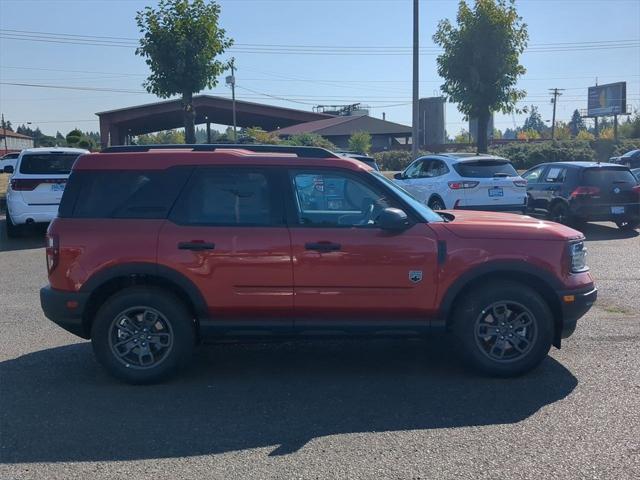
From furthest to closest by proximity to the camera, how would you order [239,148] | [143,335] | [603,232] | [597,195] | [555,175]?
[555,175]
[603,232]
[597,195]
[239,148]
[143,335]

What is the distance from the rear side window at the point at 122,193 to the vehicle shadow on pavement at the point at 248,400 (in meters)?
1.45

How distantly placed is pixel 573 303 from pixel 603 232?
10974 mm

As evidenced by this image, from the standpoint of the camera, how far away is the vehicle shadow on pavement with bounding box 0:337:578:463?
16.2 ft

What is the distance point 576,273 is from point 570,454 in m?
2.01

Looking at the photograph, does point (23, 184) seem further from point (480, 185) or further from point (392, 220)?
point (392, 220)

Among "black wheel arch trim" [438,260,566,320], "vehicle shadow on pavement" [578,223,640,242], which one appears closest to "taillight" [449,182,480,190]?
"vehicle shadow on pavement" [578,223,640,242]

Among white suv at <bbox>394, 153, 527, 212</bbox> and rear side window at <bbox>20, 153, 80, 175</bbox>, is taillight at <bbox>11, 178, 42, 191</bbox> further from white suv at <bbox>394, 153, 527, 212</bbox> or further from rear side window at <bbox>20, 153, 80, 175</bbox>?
white suv at <bbox>394, 153, 527, 212</bbox>

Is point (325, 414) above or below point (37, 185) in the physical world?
below

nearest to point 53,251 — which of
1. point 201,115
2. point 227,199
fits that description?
point 227,199

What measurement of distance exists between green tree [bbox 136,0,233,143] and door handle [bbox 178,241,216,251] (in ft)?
48.3

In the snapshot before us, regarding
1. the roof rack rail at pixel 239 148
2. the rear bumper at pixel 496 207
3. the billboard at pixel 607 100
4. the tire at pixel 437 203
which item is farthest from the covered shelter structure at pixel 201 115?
the roof rack rail at pixel 239 148

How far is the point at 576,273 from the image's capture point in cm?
620

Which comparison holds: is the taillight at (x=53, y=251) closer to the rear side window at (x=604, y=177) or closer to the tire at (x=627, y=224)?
the rear side window at (x=604, y=177)

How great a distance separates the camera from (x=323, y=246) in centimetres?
599
